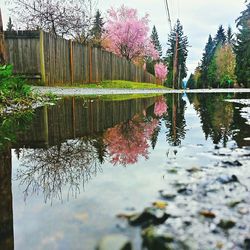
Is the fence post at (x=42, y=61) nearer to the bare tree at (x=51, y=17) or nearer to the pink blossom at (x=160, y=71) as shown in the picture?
the bare tree at (x=51, y=17)

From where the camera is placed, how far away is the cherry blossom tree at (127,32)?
3228cm

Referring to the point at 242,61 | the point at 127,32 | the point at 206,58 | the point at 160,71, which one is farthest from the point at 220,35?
the point at 127,32

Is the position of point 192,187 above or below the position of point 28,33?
below

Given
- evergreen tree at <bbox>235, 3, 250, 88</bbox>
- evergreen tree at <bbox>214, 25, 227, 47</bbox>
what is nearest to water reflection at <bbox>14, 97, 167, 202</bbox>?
evergreen tree at <bbox>235, 3, 250, 88</bbox>

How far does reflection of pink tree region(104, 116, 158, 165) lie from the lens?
211 cm

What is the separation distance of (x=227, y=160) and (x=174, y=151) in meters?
0.47

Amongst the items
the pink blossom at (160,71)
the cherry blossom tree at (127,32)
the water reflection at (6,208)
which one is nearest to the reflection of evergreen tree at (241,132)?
the water reflection at (6,208)

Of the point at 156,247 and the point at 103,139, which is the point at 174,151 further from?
the point at 156,247

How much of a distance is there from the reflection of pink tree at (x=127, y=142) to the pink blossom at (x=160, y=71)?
58847mm

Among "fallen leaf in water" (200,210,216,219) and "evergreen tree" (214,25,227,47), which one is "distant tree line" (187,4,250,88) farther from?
"fallen leaf in water" (200,210,216,219)

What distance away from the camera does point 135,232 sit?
104 centimetres

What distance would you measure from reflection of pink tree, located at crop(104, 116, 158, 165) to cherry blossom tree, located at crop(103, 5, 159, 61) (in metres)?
30.0

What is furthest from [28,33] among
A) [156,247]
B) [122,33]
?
[122,33]

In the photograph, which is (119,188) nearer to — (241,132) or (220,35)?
(241,132)
